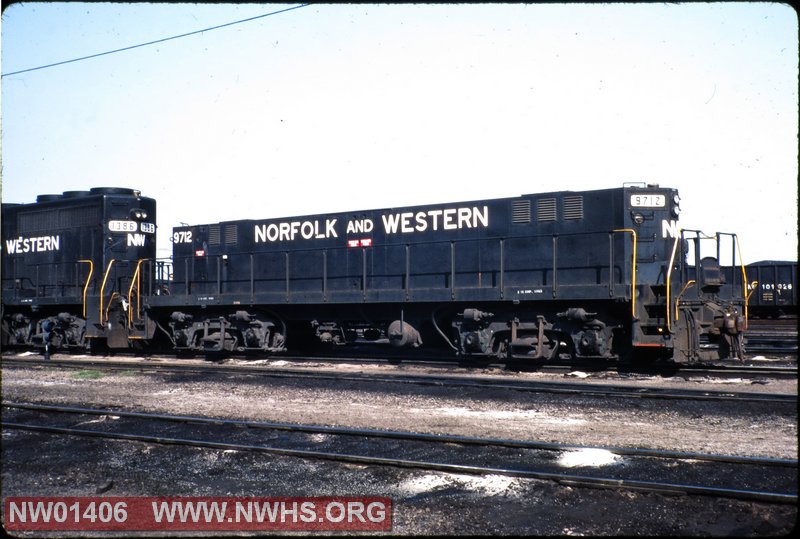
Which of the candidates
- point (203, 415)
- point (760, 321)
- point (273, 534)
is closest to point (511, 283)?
point (203, 415)

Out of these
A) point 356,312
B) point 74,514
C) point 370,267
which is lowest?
point 74,514

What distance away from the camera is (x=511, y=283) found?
47.0 feet

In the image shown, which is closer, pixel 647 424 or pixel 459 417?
pixel 647 424

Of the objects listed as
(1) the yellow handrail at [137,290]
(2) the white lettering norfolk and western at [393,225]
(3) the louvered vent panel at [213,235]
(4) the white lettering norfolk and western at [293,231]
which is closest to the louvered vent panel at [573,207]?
(2) the white lettering norfolk and western at [393,225]

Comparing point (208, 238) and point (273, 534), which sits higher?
point (208, 238)

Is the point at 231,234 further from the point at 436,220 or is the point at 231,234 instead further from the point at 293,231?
the point at 436,220

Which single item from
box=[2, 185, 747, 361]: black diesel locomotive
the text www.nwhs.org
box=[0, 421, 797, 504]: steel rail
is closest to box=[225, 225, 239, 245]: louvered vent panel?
box=[2, 185, 747, 361]: black diesel locomotive

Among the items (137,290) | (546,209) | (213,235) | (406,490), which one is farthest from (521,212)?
(137,290)

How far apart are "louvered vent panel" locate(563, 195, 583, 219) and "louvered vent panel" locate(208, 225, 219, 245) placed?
8662mm

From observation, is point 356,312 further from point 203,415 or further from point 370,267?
point 203,415

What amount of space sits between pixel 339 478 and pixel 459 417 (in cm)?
302

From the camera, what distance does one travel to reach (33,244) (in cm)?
2016

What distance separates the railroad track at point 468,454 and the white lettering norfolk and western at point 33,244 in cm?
1174

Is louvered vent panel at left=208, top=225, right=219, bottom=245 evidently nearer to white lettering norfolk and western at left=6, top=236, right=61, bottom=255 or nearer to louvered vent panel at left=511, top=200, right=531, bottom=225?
white lettering norfolk and western at left=6, top=236, right=61, bottom=255
